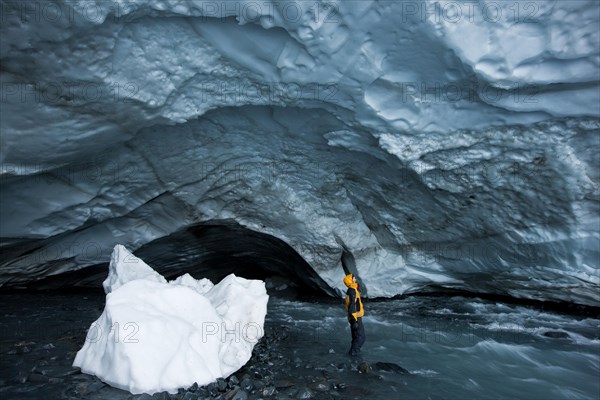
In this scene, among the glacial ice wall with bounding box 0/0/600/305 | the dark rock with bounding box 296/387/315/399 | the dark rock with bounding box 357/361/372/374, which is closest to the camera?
the dark rock with bounding box 296/387/315/399

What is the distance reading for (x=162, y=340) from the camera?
4.62 metres

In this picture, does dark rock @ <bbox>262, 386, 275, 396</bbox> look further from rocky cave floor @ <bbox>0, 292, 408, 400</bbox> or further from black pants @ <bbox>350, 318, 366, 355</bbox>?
black pants @ <bbox>350, 318, 366, 355</bbox>

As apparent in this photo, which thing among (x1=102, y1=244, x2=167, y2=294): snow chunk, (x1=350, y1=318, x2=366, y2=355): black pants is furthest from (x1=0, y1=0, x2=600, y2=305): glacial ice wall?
(x1=350, y1=318, x2=366, y2=355): black pants

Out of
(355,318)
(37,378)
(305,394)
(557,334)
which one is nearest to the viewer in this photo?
(37,378)

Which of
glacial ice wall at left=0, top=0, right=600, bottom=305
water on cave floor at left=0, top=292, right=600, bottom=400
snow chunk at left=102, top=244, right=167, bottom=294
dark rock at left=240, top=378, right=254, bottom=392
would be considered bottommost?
water on cave floor at left=0, top=292, right=600, bottom=400

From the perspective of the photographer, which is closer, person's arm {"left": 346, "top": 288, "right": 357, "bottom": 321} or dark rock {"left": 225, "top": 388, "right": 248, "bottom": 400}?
dark rock {"left": 225, "top": 388, "right": 248, "bottom": 400}

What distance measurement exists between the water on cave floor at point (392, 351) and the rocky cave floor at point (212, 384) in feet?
0.05

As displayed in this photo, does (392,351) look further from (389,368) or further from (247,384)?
(247,384)

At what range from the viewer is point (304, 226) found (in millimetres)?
9508

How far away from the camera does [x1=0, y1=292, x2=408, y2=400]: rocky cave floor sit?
4438 mm

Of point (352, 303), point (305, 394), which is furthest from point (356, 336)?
point (305, 394)

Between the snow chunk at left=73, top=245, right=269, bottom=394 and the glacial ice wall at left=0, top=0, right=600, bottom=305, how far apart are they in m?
3.04

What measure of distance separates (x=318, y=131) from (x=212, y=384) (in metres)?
4.62

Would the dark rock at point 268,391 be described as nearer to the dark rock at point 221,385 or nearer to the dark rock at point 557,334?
the dark rock at point 221,385
